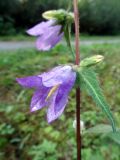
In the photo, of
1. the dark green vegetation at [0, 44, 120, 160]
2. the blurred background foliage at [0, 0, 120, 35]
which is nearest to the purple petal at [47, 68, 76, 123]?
the dark green vegetation at [0, 44, 120, 160]

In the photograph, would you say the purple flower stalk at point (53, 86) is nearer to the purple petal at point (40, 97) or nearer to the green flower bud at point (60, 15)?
the purple petal at point (40, 97)

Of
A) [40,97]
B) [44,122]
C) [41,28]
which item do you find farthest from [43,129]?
[40,97]

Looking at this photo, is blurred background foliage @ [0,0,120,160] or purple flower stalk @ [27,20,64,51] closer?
purple flower stalk @ [27,20,64,51]

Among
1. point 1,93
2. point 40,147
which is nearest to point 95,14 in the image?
point 1,93

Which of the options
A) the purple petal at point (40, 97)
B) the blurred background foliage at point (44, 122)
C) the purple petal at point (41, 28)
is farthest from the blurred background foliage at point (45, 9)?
the purple petal at point (40, 97)

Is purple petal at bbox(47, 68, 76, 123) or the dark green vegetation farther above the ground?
purple petal at bbox(47, 68, 76, 123)

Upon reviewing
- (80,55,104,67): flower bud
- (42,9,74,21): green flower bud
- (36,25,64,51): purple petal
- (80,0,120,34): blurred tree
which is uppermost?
(42,9,74,21): green flower bud

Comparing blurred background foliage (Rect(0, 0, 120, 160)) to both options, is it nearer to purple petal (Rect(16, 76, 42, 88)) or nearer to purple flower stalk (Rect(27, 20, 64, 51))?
purple petal (Rect(16, 76, 42, 88))
